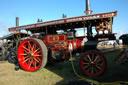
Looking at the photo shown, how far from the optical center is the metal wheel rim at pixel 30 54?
452cm

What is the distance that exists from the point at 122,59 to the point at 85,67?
46.9 inches

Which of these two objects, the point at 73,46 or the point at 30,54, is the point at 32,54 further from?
the point at 73,46

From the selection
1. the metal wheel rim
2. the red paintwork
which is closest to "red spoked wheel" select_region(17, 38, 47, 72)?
the metal wheel rim

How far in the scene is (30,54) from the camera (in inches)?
183

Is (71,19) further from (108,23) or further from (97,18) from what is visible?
(108,23)

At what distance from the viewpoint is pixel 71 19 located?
5176 mm

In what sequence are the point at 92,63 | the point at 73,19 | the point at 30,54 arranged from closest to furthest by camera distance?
the point at 92,63 < the point at 30,54 < the point at 73,19

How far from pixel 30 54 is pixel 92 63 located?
2.62 metres

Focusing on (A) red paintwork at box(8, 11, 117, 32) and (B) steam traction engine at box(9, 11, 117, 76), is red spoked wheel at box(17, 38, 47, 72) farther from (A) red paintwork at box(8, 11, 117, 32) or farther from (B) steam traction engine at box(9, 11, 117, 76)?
(A) red paintwork at box(8, 11, 117, 32)

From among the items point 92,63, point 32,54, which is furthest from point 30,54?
point 92,63

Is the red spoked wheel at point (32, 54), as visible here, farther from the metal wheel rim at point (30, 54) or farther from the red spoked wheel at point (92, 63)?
the red spoked wheel at point (92, 63)

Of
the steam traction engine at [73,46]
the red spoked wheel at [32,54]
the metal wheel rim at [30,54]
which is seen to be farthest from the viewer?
the metal wheel rim at [30,54]

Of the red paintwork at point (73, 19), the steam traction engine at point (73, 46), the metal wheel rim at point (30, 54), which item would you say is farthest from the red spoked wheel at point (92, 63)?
the metal wheel rim at point (30, 54)

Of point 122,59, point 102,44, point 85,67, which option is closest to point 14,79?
point 85,67
